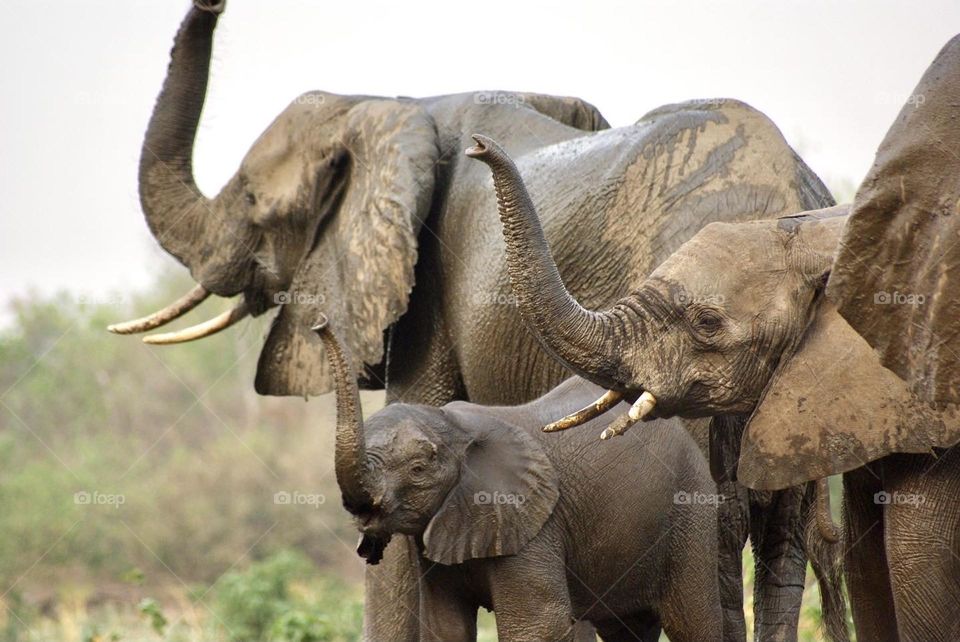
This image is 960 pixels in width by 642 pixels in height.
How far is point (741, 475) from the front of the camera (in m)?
4.54

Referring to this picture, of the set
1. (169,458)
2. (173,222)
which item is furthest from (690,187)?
(169,458)

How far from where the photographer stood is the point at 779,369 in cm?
452

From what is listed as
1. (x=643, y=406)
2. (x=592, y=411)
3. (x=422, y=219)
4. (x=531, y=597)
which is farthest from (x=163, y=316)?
(x=643, y=406)

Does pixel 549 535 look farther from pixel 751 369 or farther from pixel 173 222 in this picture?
pixel 173 222

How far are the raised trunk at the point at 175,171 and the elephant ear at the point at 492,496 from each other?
226 cm

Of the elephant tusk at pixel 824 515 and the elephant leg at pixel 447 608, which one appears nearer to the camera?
the elephant tusk at pixel 824 515

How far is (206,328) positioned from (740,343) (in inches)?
115

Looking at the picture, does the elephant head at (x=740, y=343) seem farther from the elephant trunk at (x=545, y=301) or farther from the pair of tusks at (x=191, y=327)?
the pair of tusks at (x=191, y=327)

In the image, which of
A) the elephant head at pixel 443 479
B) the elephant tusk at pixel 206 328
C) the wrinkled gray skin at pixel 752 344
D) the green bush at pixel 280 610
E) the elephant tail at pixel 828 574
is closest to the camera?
the wrinkled gray skin at pixel 752 344

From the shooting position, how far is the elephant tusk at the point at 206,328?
684 centimetres

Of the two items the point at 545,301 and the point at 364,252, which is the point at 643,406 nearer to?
the point at 545,301

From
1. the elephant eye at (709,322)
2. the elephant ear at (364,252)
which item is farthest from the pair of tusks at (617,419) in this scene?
the elephant ear at (364,252)

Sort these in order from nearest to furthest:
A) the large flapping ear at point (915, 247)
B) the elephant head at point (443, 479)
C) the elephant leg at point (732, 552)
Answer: the large flapping ear at point (915, 247), the elephant head at point (443, 479), the elephant leg at point (732, 552)

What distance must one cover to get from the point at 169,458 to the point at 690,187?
60.0 ft
